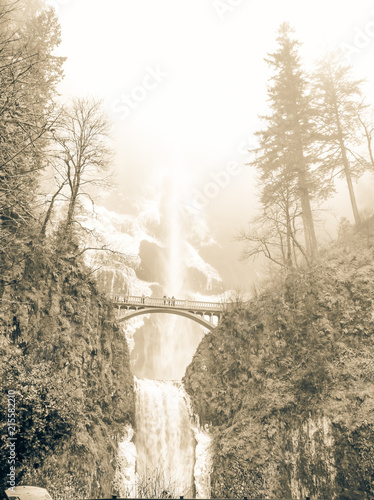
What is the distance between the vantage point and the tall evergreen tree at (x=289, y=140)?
80.2ft

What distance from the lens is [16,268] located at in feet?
44.8

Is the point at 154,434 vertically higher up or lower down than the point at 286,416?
lower down

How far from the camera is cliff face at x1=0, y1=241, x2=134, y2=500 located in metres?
10.6

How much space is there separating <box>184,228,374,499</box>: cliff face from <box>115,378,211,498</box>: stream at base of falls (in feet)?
5.39

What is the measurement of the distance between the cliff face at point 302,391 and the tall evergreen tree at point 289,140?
16.6ft

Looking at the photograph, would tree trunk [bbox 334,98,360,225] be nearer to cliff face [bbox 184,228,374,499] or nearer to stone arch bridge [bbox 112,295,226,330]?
cliff face [bbox 184,228,374,499]

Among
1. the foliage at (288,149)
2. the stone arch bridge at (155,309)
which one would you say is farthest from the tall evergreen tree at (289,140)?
the stone arch bridge at (155,309)

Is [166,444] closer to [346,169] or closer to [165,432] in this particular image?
[165,432]

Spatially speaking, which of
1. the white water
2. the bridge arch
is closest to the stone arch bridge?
the bridge arch

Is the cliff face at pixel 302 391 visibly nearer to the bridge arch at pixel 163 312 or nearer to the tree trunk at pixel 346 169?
the tree trunk at pixel 346 169

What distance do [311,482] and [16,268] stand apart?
1429cm

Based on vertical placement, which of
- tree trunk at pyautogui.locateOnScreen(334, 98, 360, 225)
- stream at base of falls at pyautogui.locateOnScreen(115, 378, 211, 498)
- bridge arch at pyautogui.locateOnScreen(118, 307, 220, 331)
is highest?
tree trunk at pyautogui.locateOnScreen(334, 98, 360, 225)

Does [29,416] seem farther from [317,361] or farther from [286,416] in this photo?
[317,361]

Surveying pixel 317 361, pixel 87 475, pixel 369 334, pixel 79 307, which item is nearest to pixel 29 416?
pixel 87 475
